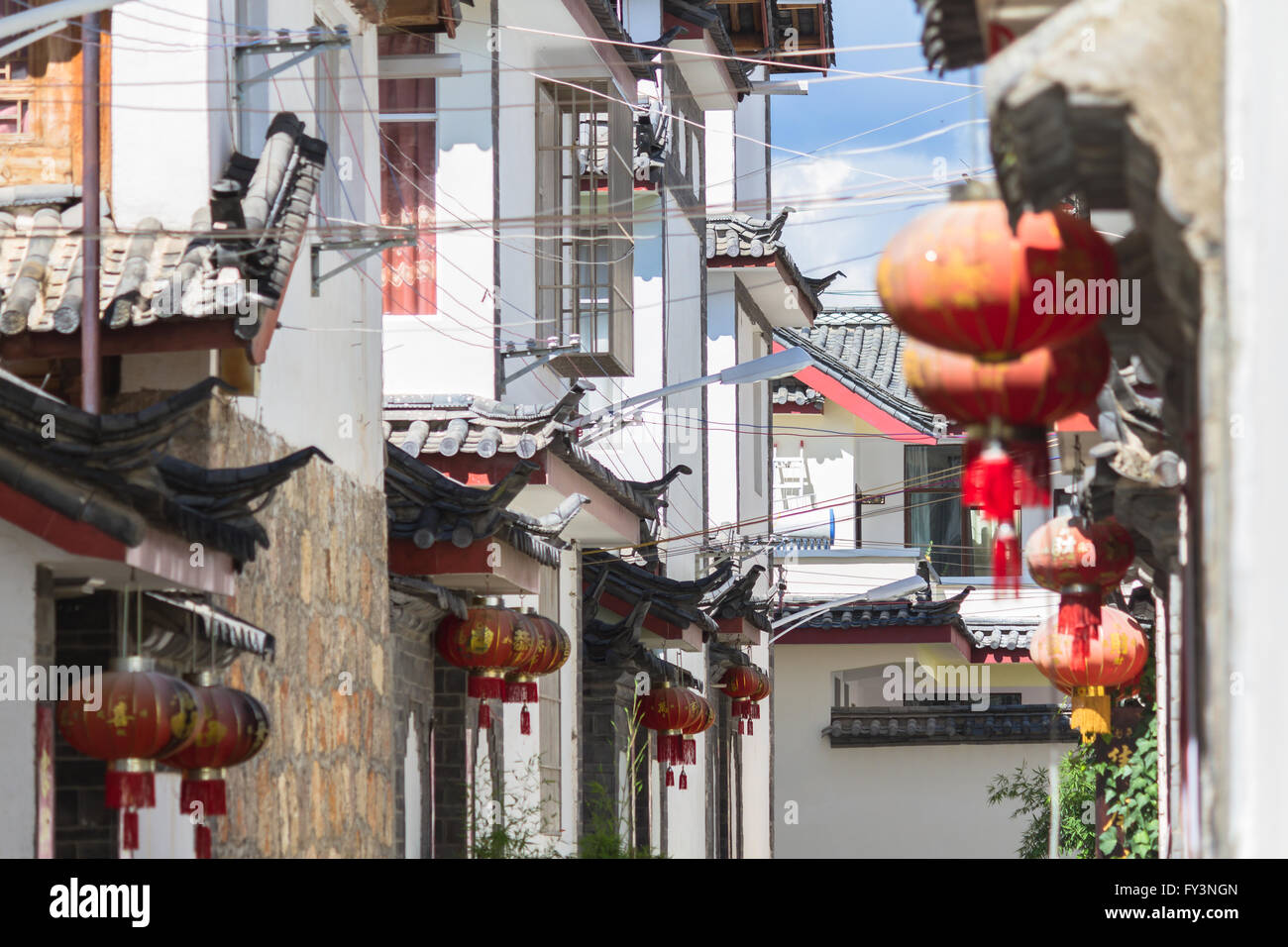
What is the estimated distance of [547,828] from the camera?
18938mm

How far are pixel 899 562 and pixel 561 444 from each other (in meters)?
19.0

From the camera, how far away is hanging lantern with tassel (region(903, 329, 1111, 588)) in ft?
19.2

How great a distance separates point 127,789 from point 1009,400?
4.99m

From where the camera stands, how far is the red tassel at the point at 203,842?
1063 centimetres

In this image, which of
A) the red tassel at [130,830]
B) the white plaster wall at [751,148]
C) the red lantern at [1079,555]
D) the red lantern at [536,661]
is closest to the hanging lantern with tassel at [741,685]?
the white plaster wall at [751,148]

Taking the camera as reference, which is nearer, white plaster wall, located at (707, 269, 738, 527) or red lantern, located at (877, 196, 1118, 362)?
red lantern, located at (877, 196, 1118, 362)

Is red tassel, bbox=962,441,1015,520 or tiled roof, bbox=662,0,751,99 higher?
tiled roof, bbox=662,0,751,99

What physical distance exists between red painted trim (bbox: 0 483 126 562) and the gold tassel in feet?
19.6

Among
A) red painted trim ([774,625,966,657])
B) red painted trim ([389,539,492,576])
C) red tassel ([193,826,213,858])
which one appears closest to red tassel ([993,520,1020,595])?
red tassel ([193,826,213,858])

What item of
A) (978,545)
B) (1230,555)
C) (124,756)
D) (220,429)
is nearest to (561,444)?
(220,429)

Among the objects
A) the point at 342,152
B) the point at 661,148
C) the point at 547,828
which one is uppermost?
the point at 661,148

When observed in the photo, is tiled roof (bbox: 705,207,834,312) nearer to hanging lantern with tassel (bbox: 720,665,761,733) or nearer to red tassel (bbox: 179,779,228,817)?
hanging lantern with tassel (bbox: 720,665,761,733)

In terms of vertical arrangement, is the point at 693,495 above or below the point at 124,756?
above
